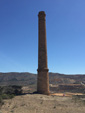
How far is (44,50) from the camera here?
20281 mm

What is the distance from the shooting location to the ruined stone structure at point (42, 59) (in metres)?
19.2

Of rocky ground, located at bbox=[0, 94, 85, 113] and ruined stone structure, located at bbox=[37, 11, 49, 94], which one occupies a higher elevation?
ruined stone structure, located at bbox=[37, 11, 49, 94]

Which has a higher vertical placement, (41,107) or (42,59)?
(42,59)

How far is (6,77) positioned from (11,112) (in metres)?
85.5

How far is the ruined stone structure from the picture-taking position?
755 inches

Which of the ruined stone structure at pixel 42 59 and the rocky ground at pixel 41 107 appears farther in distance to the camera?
the ruined stone structure at pixel 42 59

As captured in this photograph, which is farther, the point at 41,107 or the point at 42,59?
the point at 42,59

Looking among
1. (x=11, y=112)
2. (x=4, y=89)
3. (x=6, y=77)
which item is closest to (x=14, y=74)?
(x=6, y=77)

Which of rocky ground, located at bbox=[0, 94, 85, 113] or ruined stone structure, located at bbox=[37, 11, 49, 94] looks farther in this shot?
ruined stone structure, located at bbox=[37, 11, 49, 94]

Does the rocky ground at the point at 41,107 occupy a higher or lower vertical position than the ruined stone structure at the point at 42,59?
lower

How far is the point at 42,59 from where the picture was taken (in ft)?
65.4

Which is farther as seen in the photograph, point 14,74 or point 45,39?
point 14,74

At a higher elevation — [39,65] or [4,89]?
[39,65]

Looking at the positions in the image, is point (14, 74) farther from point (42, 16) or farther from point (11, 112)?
point (11, 112)
